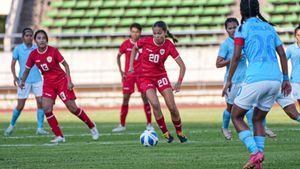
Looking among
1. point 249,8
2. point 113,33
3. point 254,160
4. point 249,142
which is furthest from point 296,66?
point 113,33

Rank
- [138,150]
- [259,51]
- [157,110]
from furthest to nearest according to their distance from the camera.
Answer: [157,110] < [138,150] < [259,51]

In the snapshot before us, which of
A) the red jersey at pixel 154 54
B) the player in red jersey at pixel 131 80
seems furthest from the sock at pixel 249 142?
the player in red jersey at pixel 131 80

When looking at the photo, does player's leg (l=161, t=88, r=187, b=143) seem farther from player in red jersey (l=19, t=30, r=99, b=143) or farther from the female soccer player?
the female soccer player

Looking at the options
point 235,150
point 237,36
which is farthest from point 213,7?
point 237,36

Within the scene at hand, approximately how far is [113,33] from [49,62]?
569 inches

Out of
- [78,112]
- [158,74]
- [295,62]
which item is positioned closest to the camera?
[158,74]

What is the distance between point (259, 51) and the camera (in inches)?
396

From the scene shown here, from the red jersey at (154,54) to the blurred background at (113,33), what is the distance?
12955mm

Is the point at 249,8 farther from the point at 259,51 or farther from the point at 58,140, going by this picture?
the point at 58,140

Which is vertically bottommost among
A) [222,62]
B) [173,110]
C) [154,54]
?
[173,110]

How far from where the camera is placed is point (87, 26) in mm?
34719

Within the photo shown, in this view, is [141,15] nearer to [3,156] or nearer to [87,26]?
[87,26]

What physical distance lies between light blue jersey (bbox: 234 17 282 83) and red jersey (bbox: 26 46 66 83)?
20.6ft

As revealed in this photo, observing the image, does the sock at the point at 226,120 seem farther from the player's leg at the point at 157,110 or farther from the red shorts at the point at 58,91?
the red shorts at the point at 58,91
